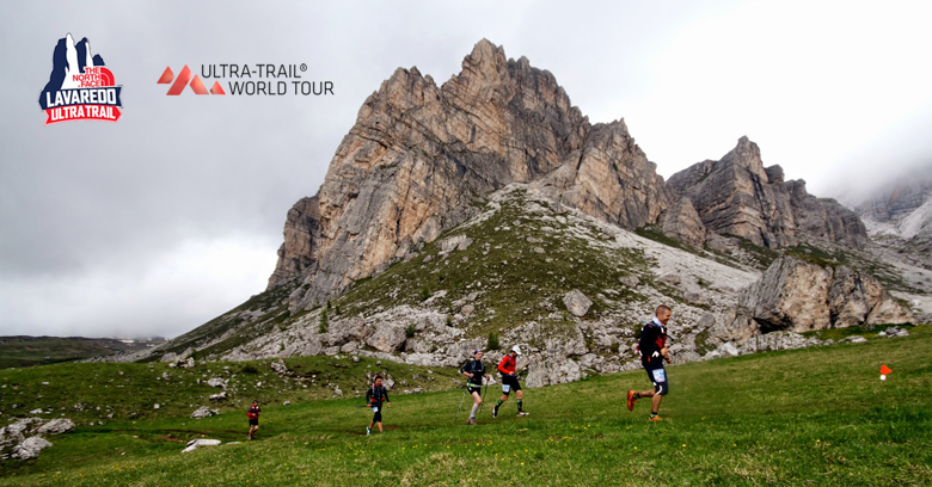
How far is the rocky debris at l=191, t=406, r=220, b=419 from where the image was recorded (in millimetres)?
33375

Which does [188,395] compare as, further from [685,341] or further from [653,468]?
[685,341]

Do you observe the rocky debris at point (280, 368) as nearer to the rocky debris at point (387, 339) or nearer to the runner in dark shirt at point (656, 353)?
the rocky debris at point (387, 339)

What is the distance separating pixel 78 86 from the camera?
48.9 metres

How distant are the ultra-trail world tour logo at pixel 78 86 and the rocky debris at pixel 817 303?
85462 mm

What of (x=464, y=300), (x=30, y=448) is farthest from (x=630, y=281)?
(x=30, y=448)

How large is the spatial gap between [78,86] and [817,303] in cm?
9659

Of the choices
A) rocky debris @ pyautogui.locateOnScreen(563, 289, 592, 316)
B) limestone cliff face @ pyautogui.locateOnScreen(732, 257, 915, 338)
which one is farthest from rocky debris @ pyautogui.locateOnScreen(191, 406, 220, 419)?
limestone cliff face @ pyautogui.locateOnScreen(732, 257, 915, 338)

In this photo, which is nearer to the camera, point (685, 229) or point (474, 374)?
point (474, 374)

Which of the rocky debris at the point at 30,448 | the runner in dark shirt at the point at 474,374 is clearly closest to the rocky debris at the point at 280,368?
the rocky debris at the point at 30,448

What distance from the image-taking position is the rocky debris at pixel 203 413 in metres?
33.4

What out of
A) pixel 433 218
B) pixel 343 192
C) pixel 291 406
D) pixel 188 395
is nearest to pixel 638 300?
pixel 291 406

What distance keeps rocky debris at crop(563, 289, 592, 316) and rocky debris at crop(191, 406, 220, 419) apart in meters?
58.6

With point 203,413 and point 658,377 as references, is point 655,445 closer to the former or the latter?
point 658,377

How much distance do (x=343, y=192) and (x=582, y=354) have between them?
458ft
